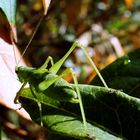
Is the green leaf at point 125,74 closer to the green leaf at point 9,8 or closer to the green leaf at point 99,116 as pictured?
the green leaf at point 99,116

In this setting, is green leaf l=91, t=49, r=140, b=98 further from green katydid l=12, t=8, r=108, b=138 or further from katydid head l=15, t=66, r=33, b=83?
katydid head l=15, t=66, r=33, b=83

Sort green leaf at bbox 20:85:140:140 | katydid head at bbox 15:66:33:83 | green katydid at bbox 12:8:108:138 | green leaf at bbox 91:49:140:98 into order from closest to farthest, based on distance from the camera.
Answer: green leaf at bbox 20:85:140:140, green katydid at bbox 12:8:108:138, green leaf at bbox 91:49:140:98, katydid head at bbox 15:66:33:83

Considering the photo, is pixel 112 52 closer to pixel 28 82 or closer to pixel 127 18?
pixel 127 18

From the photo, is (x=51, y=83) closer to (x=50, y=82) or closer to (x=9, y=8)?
(x=50, y=82)

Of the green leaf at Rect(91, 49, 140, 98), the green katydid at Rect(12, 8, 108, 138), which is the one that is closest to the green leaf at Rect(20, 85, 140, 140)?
the green katydid at Rect(12, 8, 108, 138)

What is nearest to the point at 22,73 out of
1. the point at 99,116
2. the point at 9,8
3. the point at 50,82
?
the point at 50,82

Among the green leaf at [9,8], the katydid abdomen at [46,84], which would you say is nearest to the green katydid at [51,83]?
the katydid abdomen at [46,84]
